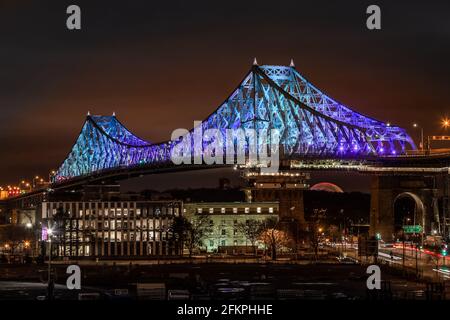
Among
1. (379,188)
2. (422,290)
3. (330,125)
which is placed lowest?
(422,290)

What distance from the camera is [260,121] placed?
11012cm

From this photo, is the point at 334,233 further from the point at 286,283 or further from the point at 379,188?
the point at 286,283

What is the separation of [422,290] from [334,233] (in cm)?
7407

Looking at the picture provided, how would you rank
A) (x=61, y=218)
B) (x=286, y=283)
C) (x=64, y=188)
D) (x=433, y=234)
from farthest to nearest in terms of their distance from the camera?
(x=64, y=188), (x=61, y=218), (x=433, y=234), (x=286, y=283)

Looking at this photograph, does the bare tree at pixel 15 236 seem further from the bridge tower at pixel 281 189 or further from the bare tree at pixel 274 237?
the bridge tower at pixel 281 189

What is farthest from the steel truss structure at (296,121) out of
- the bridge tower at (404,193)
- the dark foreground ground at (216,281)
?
the dark foreground ground at (216,281)

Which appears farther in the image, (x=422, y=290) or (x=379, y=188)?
(x=379, y=188)

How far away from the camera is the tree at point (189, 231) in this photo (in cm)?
10775

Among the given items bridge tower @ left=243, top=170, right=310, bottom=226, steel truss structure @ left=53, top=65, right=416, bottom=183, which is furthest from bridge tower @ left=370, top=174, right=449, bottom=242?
bridge tower @ left=243, top=170, right=310, bottom=226

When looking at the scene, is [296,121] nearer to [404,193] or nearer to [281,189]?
[404,193]

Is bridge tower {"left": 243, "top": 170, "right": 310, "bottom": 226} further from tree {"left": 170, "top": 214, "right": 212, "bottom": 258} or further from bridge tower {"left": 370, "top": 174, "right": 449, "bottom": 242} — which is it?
bridge tower {"left": 370, "top": 174, "right": 449, "bottom": 242}
